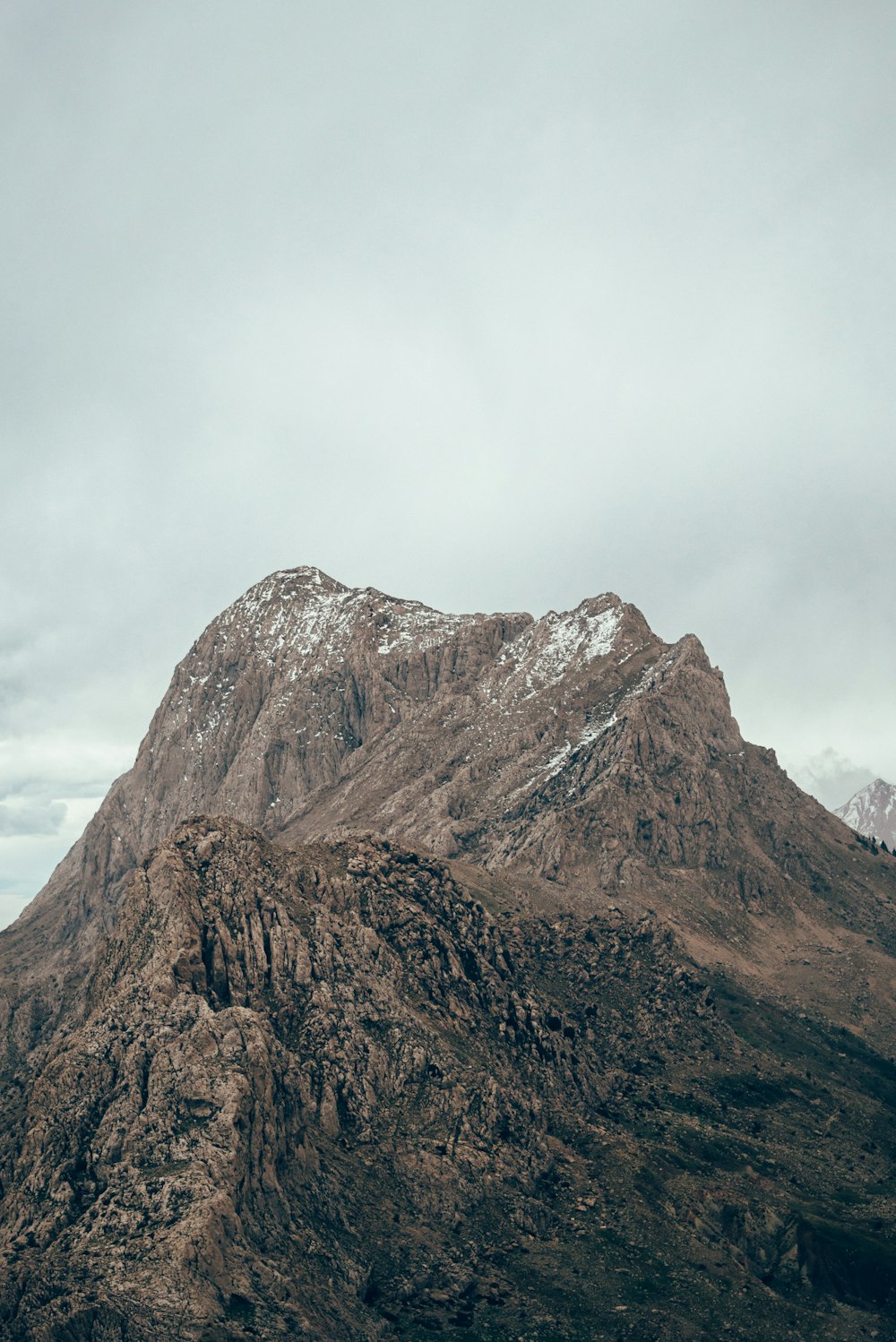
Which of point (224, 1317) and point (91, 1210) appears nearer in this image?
point (224, 1317)

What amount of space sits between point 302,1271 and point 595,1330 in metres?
47.4

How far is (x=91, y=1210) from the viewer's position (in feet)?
645

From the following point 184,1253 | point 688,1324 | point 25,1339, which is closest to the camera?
point 25,1339

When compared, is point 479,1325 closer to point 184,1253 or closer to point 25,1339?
point 184,1253

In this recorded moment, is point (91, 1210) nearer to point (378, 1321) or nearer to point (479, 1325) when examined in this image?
point (378, 1321)

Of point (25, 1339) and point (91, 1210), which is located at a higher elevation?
point (91, 1210)

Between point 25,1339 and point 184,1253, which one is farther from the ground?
point 184,1253

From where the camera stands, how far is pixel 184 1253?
18725 cm

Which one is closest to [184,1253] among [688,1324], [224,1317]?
[224,1317]

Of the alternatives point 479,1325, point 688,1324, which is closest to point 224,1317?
point 479,1325

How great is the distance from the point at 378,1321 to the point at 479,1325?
15980mm

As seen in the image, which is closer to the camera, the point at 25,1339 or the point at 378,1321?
the point at 25,1339

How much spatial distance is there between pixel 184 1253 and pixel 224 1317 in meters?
11.0

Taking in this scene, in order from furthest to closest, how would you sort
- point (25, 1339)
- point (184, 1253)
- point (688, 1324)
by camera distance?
point (688, 1324), point (184, 1253), point (25, 1339)
